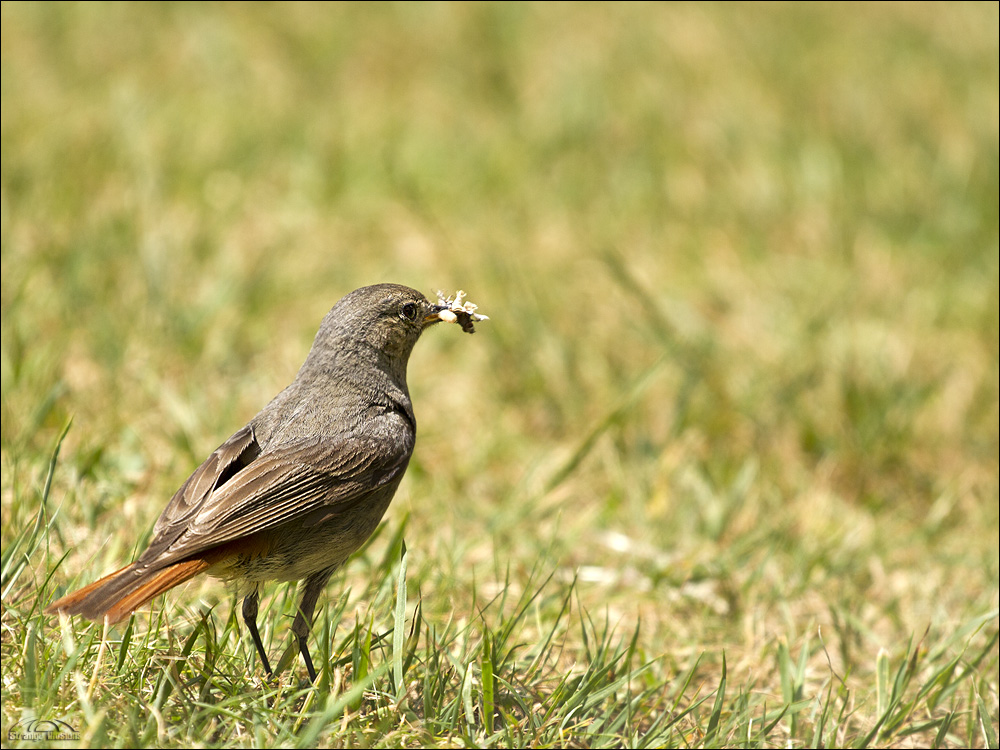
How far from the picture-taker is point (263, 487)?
3.33 metres

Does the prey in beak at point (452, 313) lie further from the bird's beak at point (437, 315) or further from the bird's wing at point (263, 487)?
the bird's wing at point (263, 487)

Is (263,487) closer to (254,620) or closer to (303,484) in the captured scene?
(303,484)

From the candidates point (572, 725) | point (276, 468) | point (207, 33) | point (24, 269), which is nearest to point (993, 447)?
point (572, 725)

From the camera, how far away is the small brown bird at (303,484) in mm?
3188

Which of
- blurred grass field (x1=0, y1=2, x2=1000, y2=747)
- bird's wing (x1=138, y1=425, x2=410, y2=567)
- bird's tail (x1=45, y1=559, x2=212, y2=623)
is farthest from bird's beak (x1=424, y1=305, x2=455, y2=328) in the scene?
bird's tail (x1=45, y1=559, x2=212, y2=623)

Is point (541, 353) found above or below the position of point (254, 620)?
above

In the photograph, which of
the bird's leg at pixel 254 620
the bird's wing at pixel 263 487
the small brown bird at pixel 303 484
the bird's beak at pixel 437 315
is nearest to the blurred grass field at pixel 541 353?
the bird's leg at pixel 254 620

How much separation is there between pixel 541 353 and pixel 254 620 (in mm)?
3081

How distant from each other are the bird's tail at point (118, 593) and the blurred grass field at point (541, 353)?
141mm

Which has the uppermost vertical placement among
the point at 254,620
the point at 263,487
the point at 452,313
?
the point at 452,313

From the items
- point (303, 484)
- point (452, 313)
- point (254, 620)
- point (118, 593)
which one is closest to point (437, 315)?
point (452, 313)

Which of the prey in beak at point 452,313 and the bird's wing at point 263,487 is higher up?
the prey in beak at point 452,313

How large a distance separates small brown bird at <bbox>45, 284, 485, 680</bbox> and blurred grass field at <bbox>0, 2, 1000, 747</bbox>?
17cm

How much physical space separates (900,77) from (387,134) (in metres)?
4.61
